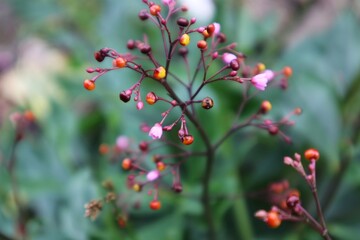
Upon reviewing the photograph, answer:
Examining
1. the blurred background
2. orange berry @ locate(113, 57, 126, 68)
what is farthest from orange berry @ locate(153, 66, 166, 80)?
the blurred background

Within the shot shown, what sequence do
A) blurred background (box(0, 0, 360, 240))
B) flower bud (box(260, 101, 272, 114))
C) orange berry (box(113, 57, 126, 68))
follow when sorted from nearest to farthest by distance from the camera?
1. orange berry (box(113, 57, 126, 68))
2. flower bud (box(260, 101, 272, 114))
3. blurred background (box(0, 0, 360, 240))

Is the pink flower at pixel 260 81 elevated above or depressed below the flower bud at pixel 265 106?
above

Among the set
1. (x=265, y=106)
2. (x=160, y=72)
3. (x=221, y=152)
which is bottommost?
(x=221, y=152)

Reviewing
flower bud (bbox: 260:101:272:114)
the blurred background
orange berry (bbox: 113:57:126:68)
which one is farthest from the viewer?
the blurred background

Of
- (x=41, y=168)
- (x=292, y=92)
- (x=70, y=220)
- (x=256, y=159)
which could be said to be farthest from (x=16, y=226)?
(x=292, y=92)

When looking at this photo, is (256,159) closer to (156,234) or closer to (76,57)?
(156,234)

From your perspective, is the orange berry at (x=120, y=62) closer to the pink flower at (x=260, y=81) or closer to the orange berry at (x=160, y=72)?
the orange berry at (x=160, y=72)

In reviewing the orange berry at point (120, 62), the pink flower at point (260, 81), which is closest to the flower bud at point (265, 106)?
the pink flower at point (260, 81)

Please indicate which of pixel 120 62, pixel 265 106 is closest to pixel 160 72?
pixel 120 62

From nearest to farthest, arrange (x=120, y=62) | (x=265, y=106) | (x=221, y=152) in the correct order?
(x=120, y=62) → (x=265, y=106) → (x=221, y=152)

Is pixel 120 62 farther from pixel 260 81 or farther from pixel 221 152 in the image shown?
pixel 221 152

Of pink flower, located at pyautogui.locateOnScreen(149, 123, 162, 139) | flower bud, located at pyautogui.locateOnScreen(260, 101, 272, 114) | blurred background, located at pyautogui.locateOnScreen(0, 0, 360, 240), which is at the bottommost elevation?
blurred background, located at pyautogui.locateOnScreen(0, 0, 360, 240)

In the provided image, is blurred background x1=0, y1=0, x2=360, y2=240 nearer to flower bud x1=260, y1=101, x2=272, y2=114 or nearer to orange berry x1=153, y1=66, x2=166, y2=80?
flower bud x1=260, y1=101, x2=272, y2=114
